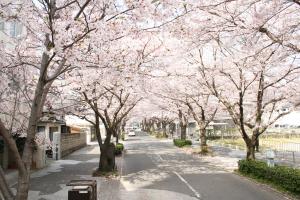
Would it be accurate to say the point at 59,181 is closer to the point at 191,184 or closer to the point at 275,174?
the point at 191,184

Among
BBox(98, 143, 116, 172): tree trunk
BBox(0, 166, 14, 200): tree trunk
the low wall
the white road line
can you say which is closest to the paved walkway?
the white road line

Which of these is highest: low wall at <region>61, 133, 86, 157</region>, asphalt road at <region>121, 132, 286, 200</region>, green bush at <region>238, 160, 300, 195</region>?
low wall at <region>61, 133, 86, 157</region>

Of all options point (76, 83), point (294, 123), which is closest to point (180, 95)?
point (76, 83)

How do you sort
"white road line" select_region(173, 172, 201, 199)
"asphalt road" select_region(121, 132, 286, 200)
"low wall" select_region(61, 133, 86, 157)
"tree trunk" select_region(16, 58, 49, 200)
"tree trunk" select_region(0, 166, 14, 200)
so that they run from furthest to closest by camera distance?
1. "low wall" select_region(61, 133, 86, 157)
2. "white road line" select_region(173, 172, 201, 199)
3. "asphalt road" select_region(121, 132, 286, 200)
4. "tree trunk" select_region(16, 58, 49, 200)
5. "tree trunk" select_region(0, 166, 14, 200)

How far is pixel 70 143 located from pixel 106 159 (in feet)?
54.5

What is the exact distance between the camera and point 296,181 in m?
14.7

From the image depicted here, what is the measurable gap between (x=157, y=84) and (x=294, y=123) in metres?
54.2

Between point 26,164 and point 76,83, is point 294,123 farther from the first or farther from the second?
point 26,164

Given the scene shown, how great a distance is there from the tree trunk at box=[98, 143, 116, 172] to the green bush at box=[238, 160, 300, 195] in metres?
6.90

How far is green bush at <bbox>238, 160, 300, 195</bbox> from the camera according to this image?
15.0 metres

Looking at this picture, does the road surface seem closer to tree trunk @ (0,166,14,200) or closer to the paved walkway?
the paved walkway

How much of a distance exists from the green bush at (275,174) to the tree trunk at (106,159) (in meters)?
6.90

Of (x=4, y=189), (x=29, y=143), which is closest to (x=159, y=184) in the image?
(x=29, y=143)

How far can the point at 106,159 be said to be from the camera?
74.6 feet
